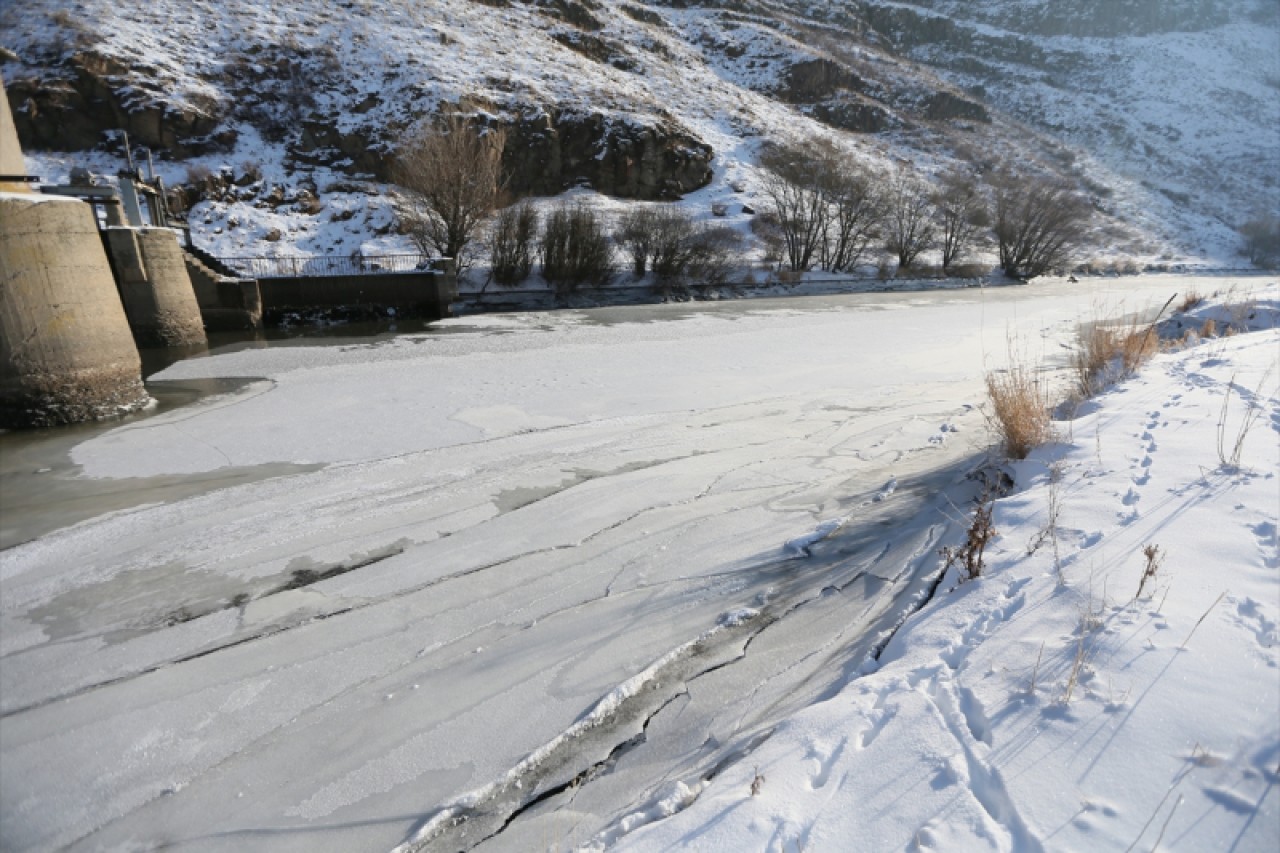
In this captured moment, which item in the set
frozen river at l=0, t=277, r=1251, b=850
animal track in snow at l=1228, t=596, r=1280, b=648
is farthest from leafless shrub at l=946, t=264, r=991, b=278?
animal track in snow at l=1228, t=596, r=1280, b=648

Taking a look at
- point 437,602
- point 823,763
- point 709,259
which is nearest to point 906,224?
point 709,259

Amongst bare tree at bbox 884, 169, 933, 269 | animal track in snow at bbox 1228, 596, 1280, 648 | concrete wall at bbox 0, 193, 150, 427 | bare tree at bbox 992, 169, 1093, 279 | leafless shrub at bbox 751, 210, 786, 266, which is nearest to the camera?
animal track in snow at bbox 1228, 596, 1280, 648

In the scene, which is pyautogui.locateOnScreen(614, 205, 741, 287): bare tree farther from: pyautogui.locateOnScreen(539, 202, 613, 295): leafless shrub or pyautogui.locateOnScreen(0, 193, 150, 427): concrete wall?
pyautogui.locateOnScreen(0, 193, 150, 427): concrete wall

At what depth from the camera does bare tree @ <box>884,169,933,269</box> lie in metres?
34.4

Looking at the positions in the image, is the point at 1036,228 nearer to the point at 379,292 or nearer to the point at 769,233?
the point at 769,233

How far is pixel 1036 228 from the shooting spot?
111 ft

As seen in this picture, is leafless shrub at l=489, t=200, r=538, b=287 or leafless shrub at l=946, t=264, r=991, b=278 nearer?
leafless shrub at l=489, t=200, r=538, b=287

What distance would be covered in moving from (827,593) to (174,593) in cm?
440

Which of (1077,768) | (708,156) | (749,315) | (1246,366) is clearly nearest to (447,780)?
(1077,768)

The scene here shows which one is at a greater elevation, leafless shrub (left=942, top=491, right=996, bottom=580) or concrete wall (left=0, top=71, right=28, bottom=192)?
concrete wall (left=0, top=71, right=28, bottom=192)

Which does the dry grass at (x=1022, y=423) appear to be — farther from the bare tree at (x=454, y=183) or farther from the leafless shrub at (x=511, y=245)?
the leafless shrub at (x=511, y=245)

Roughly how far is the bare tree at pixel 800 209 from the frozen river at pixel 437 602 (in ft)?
85.4

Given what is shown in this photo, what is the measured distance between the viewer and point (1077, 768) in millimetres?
1983

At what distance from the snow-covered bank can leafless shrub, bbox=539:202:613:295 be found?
22.8 meters
